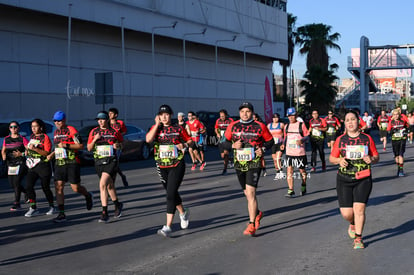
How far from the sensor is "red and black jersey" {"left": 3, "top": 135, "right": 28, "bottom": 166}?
10836 mm

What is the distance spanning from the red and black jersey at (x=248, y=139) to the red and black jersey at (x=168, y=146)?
0.71 m

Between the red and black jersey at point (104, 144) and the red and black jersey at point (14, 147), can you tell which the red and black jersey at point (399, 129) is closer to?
the red and black jersey at point (104, 144)

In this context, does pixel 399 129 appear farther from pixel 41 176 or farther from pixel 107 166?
pixel 41 176

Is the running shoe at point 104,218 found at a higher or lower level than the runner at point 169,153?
lower

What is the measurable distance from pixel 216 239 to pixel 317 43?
58753mm

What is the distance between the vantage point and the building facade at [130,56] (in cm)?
2712

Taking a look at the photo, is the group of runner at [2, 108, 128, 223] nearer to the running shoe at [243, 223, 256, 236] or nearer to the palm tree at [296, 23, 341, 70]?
the running shoe at [243, 223, 256, 236]

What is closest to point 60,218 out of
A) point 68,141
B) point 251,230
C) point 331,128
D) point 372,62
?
point 68,141

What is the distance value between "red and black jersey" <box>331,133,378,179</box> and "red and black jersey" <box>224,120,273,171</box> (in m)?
1.18

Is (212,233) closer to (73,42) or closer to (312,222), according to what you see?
(312,222)

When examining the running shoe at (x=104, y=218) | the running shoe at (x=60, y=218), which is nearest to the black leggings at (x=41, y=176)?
the running shoe at (x=60, y=218)

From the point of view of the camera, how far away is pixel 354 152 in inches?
289

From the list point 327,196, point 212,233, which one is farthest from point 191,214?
point 327,196

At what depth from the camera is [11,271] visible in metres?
6.45
